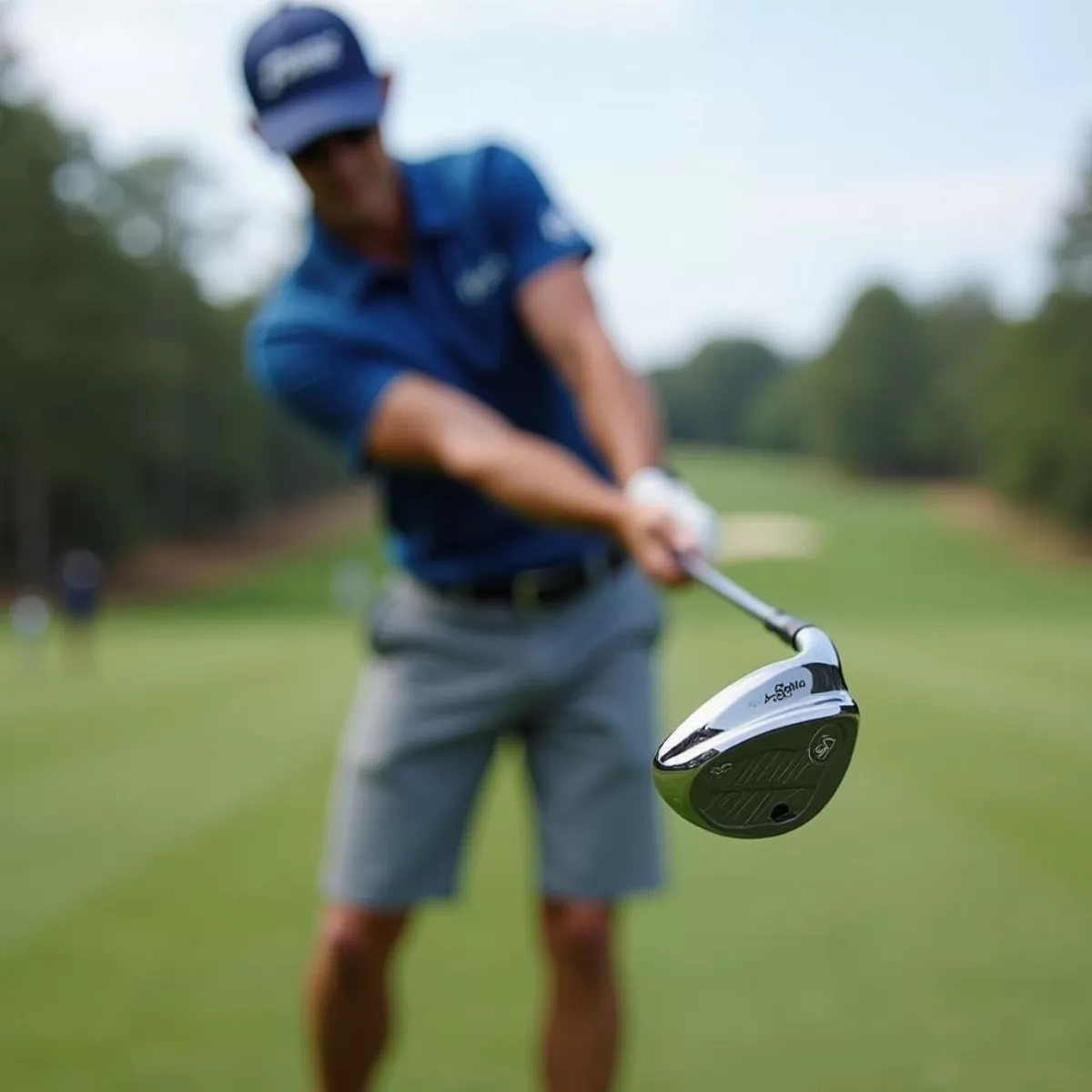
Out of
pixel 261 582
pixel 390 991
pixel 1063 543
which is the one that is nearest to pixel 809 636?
pixel 390 991

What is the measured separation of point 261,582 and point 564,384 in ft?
127

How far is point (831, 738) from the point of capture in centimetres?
164

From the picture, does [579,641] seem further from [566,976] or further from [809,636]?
[809,636]

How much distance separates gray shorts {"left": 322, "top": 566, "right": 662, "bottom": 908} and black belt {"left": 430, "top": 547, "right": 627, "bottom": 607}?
0.8 inches

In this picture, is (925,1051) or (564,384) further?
(925,1051)

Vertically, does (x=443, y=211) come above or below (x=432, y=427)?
above

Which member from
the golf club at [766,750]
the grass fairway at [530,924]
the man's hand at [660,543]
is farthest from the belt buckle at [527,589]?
the golf club at [766,750]

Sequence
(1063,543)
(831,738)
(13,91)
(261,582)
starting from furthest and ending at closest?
(1063,543)
(261,582)
(13,91)
(831,738)

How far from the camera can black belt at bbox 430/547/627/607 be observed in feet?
10.2

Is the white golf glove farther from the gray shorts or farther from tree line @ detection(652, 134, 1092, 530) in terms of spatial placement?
tree line @ detection(652, 134, 1092, 530)

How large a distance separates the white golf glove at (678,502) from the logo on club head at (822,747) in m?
0.61

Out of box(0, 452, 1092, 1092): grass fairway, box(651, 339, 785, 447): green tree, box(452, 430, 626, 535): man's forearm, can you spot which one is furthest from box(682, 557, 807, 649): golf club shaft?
box(651, 339, 785, 447): green tree

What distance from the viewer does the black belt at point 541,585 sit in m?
3.11

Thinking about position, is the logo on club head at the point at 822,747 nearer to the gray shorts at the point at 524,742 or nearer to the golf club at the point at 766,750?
the golf club at the point at 766,750
